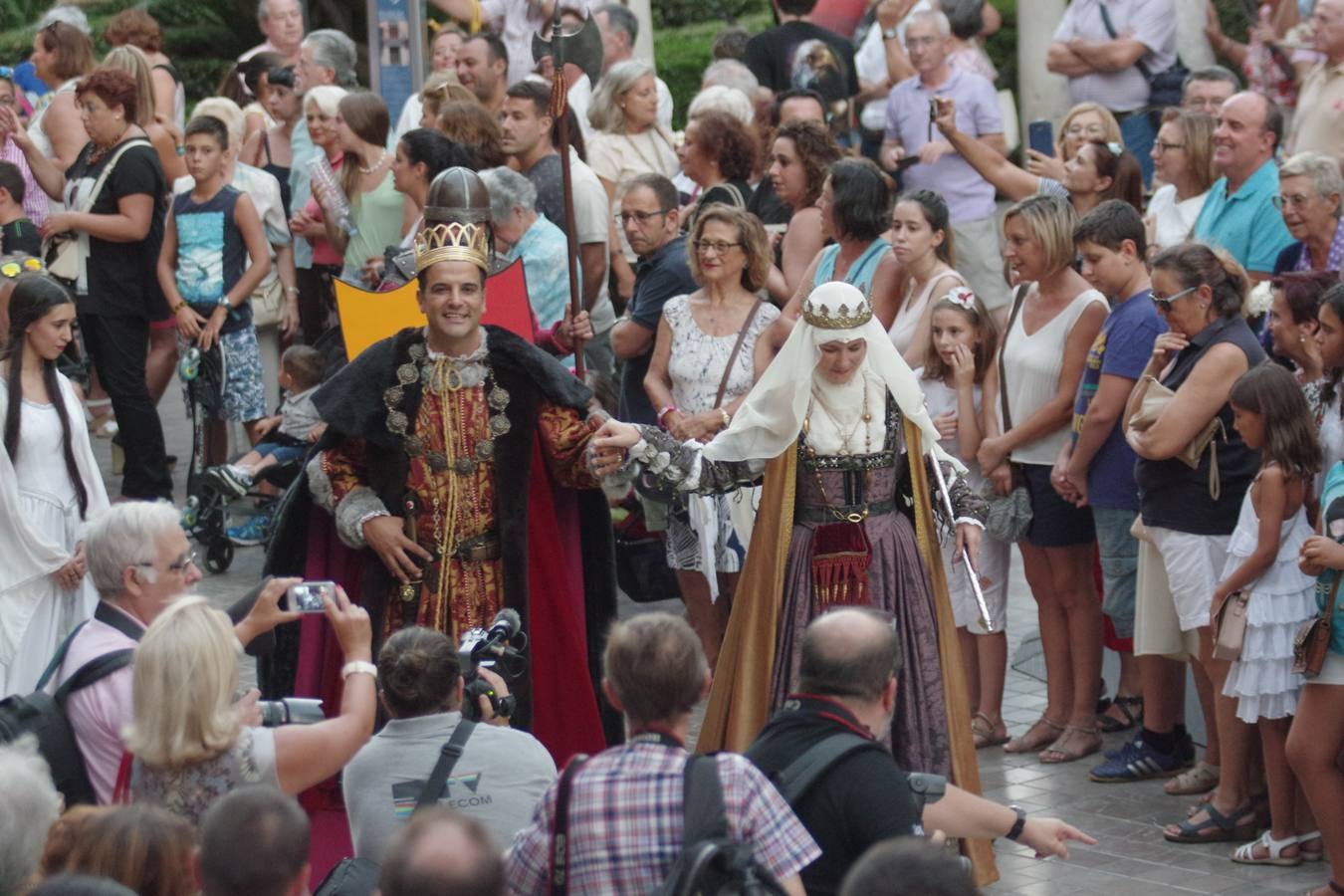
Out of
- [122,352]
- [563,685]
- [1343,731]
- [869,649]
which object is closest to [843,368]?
[563,685]

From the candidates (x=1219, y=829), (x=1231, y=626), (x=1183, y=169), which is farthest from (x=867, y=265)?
(x=1219, y=829)

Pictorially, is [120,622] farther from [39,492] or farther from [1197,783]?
[1197,783]

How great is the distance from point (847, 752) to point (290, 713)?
4.65 ft

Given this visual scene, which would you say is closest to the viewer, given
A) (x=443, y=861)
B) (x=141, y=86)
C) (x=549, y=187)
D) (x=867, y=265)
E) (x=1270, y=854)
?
(x=443, y=861)

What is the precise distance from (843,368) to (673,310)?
1946 millimetres

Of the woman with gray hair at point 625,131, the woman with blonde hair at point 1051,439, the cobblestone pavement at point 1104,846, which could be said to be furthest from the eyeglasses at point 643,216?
the cobblestone pavement at point 1104,846

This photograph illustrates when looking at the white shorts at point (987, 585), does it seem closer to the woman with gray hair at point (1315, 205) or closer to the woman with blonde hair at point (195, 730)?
the woman with gray hair at point (1315, 205)

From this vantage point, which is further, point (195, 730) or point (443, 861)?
point (195, 730)

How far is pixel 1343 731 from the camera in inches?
236

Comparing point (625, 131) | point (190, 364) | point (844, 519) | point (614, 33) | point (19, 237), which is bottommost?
point (844, 519)

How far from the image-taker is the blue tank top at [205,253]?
1080cm

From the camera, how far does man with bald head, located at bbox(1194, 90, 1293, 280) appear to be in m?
7.97

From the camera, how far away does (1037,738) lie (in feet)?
25.1

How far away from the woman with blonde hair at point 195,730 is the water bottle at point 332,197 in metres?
6.15
